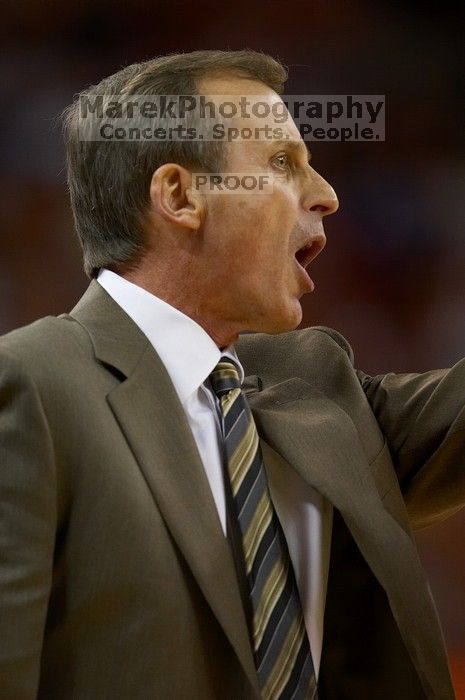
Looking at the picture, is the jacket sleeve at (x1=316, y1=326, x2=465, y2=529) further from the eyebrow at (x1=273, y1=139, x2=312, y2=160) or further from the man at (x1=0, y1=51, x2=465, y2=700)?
the eyebrow at (x1=273, y1=139, x2=312, y2=160)

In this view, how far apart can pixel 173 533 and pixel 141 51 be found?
1.02 m

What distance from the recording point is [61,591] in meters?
0.78

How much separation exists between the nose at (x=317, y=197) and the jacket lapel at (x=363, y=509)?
19 cm

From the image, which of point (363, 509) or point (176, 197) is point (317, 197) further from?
point (363, 509)

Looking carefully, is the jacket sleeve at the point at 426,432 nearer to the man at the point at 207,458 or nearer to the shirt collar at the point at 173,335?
the man at the point at 207,458

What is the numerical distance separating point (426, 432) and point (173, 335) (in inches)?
10.6

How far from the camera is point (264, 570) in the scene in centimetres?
86

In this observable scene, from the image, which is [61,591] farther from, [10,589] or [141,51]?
[141,51]

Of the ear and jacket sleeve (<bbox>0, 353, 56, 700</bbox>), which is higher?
the ear

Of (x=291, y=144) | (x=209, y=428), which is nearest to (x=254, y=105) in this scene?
(x=291, y=144)

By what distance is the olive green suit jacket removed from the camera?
0.76 meters

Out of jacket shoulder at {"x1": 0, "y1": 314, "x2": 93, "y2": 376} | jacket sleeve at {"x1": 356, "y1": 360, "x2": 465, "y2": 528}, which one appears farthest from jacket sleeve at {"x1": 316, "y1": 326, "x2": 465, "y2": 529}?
jacket shoulder at {"x1": 0, "y1": 314, "x2": 93, "y2": 376}

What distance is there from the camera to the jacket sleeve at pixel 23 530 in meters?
0.73

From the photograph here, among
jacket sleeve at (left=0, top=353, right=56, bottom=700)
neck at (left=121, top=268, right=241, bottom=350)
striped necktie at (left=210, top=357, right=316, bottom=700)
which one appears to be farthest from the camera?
neck at (left=121, top=268, right=241, bottom=350)
